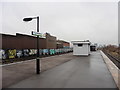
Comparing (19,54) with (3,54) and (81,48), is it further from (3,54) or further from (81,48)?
(81,48)

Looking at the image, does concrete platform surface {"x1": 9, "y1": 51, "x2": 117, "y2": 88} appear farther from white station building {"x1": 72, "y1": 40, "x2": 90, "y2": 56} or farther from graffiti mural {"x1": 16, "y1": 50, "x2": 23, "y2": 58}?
white station building {"x1": 72, "y1": 40, "x2": 90, "y2": 56}

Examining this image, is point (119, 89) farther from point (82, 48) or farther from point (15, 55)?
point (82, 48)

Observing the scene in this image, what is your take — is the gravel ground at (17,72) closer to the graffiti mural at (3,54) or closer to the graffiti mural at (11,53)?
the graffiti mural at (3,54)

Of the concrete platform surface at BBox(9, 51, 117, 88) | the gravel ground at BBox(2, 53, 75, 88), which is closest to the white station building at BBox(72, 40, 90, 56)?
the gravel ground at BBox(2, 53, 75, 88)

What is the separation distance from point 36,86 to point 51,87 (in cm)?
71

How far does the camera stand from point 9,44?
60.0ft

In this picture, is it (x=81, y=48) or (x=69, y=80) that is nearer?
(x=69, y=80)

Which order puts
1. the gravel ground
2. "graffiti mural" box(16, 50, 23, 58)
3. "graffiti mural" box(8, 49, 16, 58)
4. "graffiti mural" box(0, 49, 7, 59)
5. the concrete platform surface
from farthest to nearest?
"graffiti mural" box(16, 50, 23, 58) < "graffiti mural" box(8, 49, 16, 58) < "graffiti mural" box(0, 49, 7, 59) < the gravel ground < the concrete platform surface

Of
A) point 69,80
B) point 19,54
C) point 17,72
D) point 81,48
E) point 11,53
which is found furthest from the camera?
point 81,48

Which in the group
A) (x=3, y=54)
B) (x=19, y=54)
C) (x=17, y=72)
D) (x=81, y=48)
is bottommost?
(x=17, y=72)

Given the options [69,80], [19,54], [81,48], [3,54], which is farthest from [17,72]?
[81,48]

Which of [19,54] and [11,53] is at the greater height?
[11,53]

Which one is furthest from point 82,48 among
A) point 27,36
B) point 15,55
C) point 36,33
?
point 36,33

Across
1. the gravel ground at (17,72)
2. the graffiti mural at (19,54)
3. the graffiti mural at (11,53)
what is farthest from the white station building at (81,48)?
the gravel ground at (17,72)
